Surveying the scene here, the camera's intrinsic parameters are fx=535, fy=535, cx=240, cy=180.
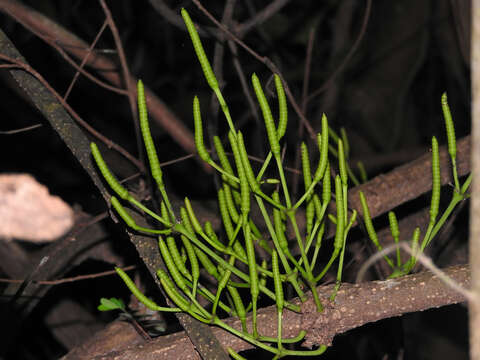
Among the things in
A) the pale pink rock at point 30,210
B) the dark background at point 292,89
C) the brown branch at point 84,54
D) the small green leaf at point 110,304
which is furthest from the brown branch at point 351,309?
the pale pink rock at point 30,210

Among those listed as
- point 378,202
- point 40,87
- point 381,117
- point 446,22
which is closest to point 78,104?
point 40,87

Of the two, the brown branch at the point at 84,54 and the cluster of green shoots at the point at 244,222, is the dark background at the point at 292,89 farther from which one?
the cluster of green shoots at the point at 244,222

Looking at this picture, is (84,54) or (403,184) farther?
(84,54)

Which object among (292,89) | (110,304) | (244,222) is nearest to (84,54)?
(110,304)

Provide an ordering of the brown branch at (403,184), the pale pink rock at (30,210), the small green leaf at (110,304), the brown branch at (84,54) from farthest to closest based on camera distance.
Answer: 1. the pale pink rock at (30,210)
2. the brown branch at (84,54)
3. the brown branch at (403,184)
4. the small green leaf at (110,304)

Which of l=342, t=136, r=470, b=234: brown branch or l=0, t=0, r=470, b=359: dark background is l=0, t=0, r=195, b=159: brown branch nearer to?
l=0, t=0, r=470, b=359: dark background

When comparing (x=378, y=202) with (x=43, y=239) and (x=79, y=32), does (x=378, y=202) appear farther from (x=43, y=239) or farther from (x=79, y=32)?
(x=79, y=32)

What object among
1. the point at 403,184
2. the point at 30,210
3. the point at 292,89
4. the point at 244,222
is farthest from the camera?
the point at 292,89

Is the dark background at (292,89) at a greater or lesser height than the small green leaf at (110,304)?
greater

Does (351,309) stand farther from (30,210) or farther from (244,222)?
(30,210)
